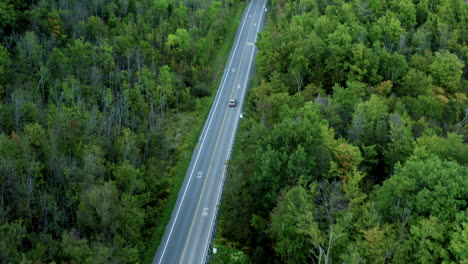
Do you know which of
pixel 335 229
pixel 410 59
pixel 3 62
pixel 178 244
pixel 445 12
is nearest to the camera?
pixel 335 229

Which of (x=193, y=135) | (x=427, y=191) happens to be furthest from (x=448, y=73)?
(x=427, y=191)

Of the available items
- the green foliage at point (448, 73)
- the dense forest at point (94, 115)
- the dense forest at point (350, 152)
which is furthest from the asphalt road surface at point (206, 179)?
the green foliage at point (448, 73)

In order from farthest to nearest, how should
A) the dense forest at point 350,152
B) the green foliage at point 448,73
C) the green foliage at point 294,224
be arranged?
the green foliage at point 448,73 → the green foliage at point 294,224 → the dense forest at point 350,152

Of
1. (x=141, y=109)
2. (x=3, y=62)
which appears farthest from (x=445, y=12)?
(x=3, y=62)

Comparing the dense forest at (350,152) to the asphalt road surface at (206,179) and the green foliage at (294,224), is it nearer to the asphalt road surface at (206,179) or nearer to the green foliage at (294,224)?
the green foliage at (294,224)

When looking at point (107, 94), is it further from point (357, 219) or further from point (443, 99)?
point (443, 99)
